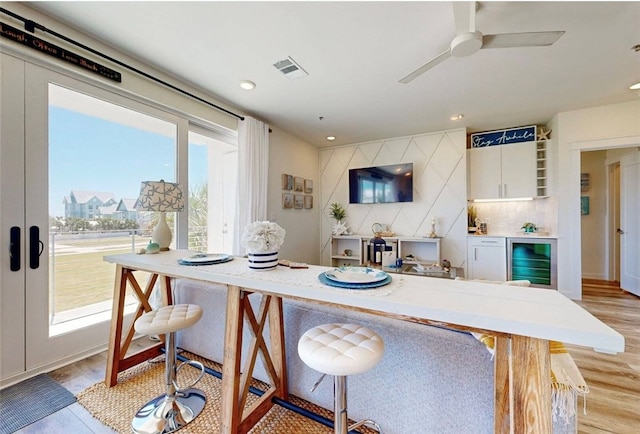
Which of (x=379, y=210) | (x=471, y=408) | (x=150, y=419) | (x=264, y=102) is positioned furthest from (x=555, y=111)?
(x=150, y=419)

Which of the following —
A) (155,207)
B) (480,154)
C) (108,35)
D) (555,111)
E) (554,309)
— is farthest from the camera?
(480,154)

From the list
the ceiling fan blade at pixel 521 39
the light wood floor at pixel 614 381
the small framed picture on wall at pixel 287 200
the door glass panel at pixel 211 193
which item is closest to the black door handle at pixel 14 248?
the door glass panel at pixel 211 193

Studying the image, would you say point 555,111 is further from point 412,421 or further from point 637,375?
point 412,421

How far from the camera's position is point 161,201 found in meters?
1.95

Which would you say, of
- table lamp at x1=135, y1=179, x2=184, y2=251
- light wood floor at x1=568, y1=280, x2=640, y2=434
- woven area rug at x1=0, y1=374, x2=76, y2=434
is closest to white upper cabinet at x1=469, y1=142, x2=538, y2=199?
light wood floor at x1=568, y1=280, x2=640, y2=434

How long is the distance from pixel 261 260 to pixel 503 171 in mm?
4495

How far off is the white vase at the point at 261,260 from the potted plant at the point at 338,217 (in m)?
3.80

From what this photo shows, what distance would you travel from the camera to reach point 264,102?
10.9 feet

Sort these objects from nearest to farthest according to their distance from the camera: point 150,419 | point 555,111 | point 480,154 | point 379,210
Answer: point 150,419 < point 555,111 < point 480,154 < point 379,210

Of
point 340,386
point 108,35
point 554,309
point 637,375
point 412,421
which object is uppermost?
point 108,35

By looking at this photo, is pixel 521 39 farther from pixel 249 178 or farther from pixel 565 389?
pixel 249 178

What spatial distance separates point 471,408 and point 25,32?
11.5 ft

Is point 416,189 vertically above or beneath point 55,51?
beneath

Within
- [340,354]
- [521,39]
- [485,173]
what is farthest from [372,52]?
[485,173]
